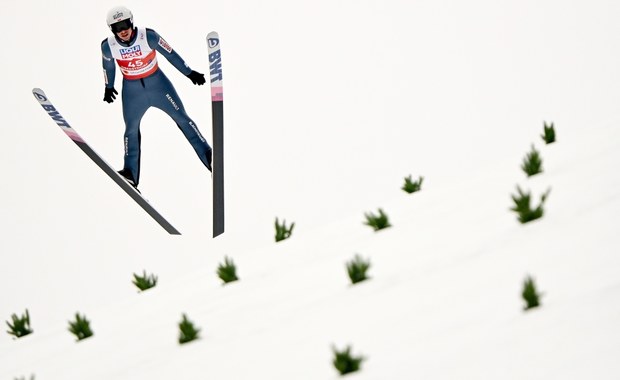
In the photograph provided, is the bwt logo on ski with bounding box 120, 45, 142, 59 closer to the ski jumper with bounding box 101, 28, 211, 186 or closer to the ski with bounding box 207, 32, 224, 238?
the ski jumper with bounding box 101, 28, 211, 186

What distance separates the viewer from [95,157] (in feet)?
35.7

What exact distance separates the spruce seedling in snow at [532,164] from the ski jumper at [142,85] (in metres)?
5.40

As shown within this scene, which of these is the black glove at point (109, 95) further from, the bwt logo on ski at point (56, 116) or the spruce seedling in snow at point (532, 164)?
the spruce seedling in snow at point (532, 164)

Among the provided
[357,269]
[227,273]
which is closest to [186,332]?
[357,269]

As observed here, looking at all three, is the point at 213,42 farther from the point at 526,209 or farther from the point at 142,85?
the point at 526,209

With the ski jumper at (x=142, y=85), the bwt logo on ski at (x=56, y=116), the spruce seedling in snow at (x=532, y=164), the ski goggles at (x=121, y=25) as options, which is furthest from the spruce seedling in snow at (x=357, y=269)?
the bwt logo on ski at (x=56, y=116)

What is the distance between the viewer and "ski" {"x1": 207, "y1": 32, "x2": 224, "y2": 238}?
1022cm

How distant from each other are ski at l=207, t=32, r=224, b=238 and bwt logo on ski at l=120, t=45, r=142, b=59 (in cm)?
79

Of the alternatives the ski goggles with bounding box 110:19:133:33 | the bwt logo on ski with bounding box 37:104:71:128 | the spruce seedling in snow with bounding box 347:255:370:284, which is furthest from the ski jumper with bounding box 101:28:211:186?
the spruce seedling in snow with bounding box 347:255:370:284

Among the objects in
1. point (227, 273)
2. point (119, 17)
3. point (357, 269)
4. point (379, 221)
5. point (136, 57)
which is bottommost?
point (357, 269)

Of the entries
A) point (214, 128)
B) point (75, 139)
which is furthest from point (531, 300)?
point (75, 139)

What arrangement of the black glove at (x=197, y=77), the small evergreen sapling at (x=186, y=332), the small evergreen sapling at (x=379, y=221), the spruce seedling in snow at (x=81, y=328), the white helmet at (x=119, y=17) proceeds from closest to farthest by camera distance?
1. the small evergreen sapling at (x=186, y=332)
2. the spruce seedling in snow at (x=81, y=328)
3. the small evergreen sapling at (x=379, y=221)
4. the white helmet at (x=119, y=17)
5. the black glove at (x=197, y=77)

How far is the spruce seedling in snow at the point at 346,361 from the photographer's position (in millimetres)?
3297

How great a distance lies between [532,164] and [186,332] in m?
2.44
